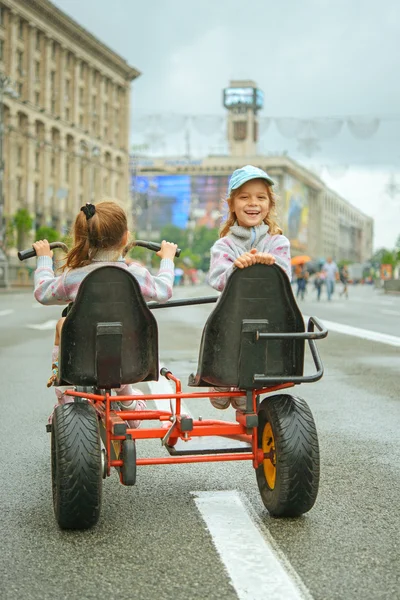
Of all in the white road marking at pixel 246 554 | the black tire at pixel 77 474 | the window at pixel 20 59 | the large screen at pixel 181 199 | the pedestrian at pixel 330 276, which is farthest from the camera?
the large screen at pixel 181 199

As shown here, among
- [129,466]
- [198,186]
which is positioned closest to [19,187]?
[129,466]

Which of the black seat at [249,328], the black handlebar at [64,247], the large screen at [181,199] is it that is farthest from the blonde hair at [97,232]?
the large screen at [181,199]

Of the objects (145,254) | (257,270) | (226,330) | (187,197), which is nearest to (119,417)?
(226,330)

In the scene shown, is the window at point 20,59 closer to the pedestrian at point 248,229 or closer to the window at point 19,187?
the window at point 19,187

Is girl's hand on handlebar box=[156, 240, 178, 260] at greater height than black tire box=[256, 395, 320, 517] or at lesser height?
greater

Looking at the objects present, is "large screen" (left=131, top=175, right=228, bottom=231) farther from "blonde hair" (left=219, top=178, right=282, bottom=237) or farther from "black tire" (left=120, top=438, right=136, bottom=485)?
"black tire" (left=120, top=438, right=136, bottom=485)

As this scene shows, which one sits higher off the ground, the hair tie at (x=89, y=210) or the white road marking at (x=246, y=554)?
the hair tie at (x=89, y=210)

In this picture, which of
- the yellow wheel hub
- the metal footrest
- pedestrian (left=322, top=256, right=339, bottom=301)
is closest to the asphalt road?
the yellow wheel hub

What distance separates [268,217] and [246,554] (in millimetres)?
1541

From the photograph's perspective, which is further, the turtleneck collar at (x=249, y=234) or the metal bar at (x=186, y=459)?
the turtleneck collar at (x=249, y=234)

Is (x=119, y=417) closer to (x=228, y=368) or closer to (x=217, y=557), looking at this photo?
A: (x=228, y=368)

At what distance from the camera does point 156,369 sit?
3.75m

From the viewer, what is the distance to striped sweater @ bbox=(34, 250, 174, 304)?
Result: 384 cm

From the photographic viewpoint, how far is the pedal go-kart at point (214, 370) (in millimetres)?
3490
